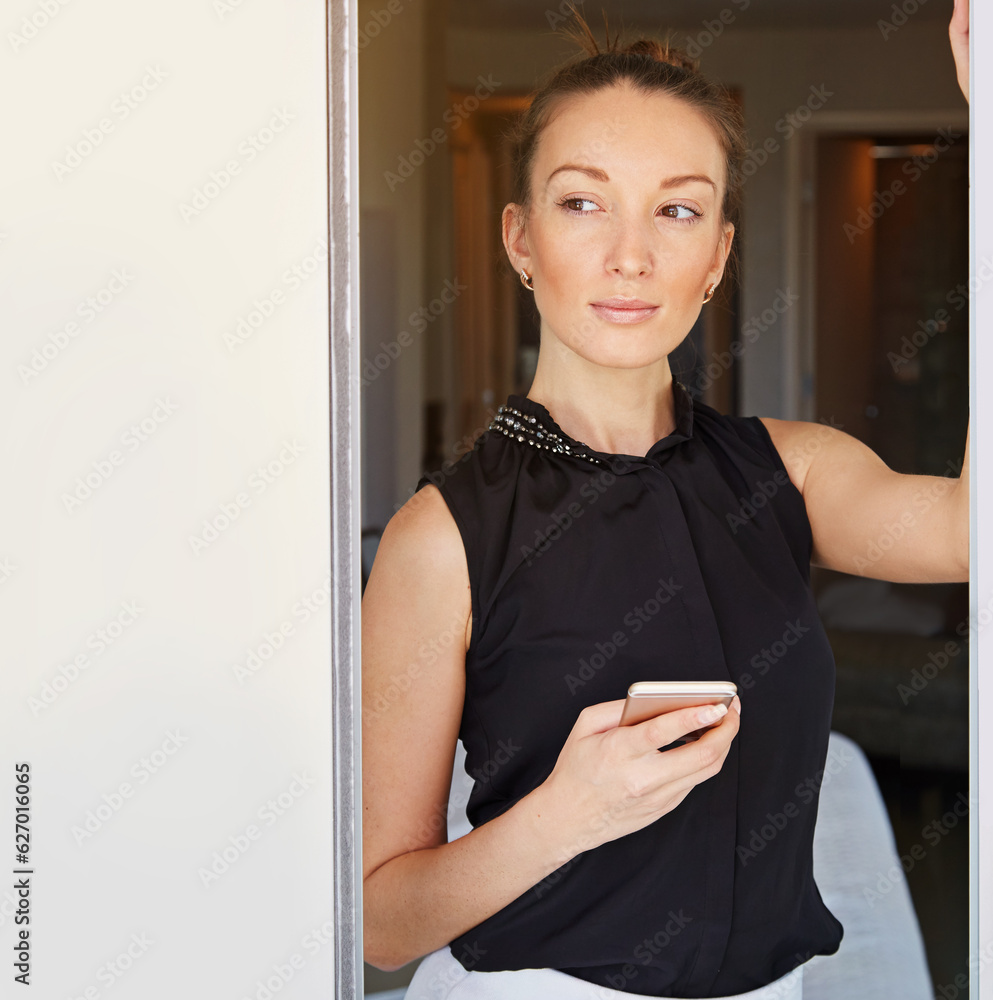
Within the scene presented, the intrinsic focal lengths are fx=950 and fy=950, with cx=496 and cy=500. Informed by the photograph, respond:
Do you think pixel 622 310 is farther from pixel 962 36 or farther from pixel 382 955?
pixel 382 955

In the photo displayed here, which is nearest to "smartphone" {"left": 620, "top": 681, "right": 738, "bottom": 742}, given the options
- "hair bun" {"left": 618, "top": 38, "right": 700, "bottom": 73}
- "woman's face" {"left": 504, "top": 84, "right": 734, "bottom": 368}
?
"woman's face" {"left": 504, "top": 84, "right": 734, "bottom": 368}

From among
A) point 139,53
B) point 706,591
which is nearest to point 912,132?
point 706,591

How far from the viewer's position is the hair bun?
109 centimetres

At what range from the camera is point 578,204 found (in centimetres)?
106

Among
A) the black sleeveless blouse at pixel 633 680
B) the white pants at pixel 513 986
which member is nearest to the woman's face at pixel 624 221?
the black sleeveless blouse at pixel 633 680

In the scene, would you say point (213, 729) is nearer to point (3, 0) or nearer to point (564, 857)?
point (564, 857)

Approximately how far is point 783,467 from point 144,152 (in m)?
0.78

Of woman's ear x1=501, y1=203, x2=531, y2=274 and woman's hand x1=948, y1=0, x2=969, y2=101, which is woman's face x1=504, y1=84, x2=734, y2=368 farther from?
woman's hand x1=948, y1=0, x2=969, y2=101

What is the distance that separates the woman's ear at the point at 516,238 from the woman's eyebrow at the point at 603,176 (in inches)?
2.6

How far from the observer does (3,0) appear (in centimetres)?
92

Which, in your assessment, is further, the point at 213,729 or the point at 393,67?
the point at 393,67

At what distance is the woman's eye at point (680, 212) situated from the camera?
1062 millimetres

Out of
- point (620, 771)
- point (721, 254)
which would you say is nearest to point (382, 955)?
point (620, 771)

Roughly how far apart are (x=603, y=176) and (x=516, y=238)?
14 centimetres
